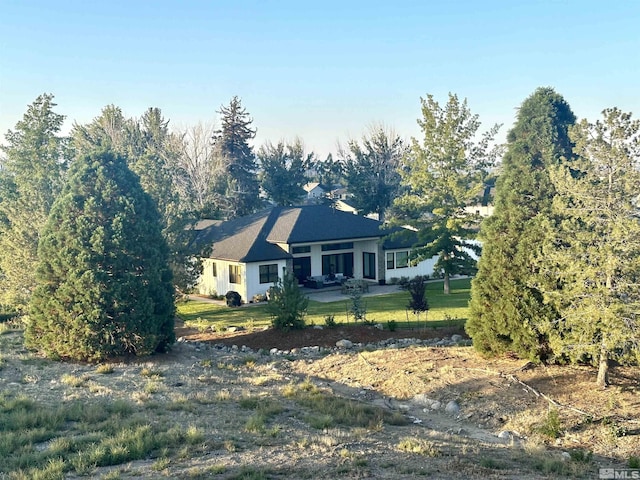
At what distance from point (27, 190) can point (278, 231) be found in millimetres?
13444

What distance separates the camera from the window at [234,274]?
97.5 ft

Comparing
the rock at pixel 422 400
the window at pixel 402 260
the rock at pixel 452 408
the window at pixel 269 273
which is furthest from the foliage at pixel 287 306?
the window at pixel 402 260

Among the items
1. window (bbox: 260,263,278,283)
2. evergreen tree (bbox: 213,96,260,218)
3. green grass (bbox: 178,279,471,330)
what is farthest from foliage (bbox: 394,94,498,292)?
evergreen tree (bbox: 213,96,260,218)

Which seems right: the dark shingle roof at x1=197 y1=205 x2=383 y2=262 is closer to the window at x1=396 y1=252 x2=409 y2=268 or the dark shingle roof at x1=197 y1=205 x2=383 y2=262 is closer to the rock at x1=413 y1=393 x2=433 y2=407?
the window at x1=396 y1=252 x2=409 y2=268

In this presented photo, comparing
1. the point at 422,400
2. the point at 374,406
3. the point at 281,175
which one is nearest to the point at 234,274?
the point at 422,400

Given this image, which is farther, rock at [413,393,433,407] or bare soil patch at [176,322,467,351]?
bare soil patch at [176,322,467,351]

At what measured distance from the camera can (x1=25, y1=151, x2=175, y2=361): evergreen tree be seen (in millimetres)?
15969

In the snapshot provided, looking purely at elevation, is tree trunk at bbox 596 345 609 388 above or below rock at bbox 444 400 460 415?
above

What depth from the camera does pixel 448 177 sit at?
2917 cm

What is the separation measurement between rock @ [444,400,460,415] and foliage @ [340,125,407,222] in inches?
1675

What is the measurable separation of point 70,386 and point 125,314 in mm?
3532

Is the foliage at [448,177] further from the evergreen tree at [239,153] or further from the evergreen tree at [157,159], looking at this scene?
the evergreen tree at [239,153]

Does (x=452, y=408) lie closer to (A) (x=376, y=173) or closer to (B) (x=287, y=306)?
(B) (x=287, y=306)

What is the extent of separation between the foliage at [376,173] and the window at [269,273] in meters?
25.8
